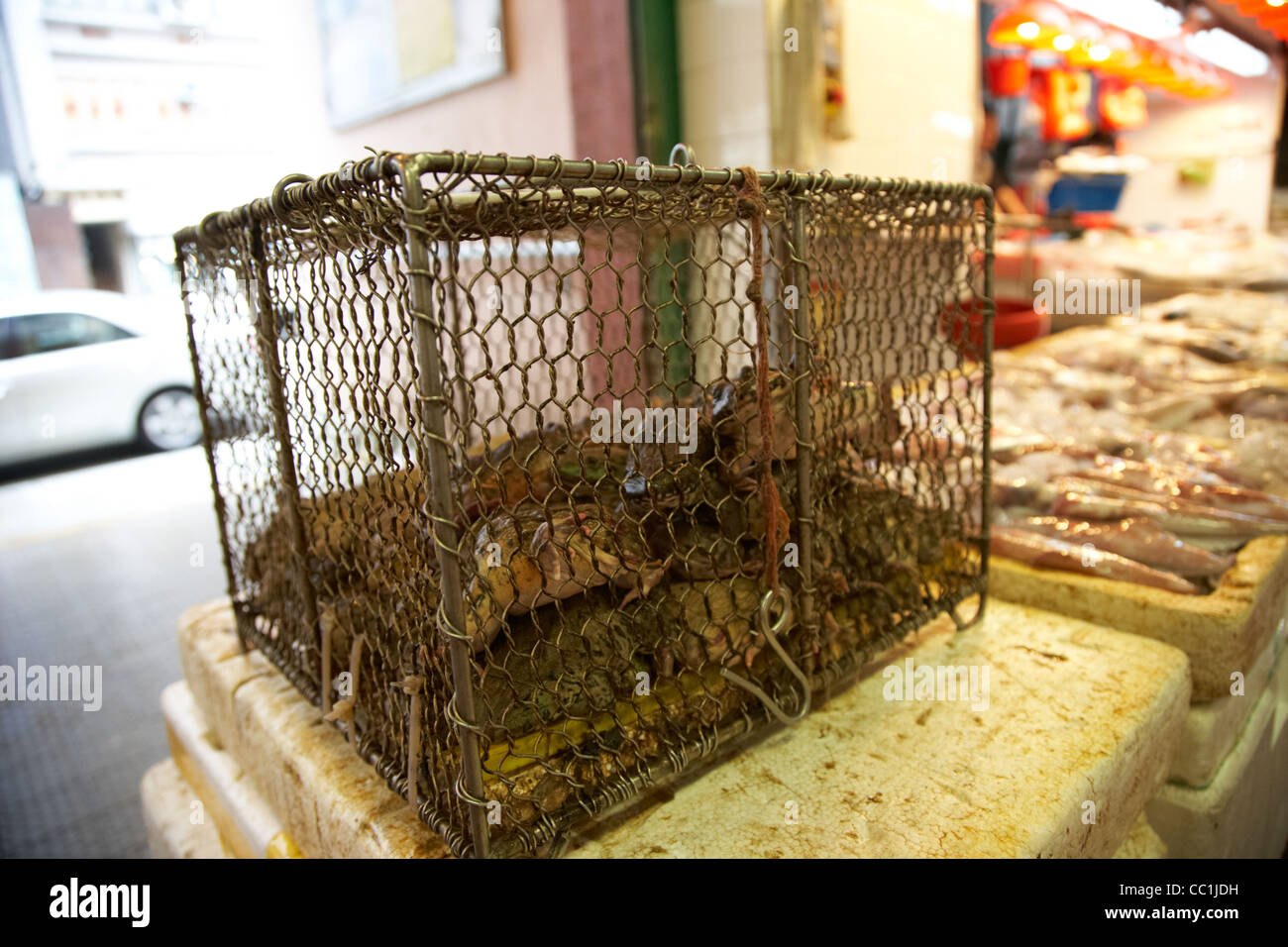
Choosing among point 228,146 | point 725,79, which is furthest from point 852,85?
point 228,146

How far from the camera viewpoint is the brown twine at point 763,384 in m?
1.00

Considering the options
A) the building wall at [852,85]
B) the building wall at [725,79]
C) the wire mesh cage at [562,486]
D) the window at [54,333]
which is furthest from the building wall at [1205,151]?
the wire mesh cage at [562,486]

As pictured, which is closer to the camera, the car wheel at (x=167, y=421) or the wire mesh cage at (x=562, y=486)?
the wire mesh cage at (x=562, y=486)

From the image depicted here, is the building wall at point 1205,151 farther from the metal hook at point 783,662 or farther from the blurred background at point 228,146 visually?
the metal hook at point 783,662

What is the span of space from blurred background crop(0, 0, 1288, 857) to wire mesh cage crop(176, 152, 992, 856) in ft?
5.36

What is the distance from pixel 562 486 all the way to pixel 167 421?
5.05 metres

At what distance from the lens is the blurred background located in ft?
10.1

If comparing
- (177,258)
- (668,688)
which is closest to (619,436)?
(668,688)

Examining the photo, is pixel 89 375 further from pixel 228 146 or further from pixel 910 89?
pixel 910 89

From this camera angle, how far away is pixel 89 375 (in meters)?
4.64

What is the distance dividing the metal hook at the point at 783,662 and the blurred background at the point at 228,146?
6.77ft

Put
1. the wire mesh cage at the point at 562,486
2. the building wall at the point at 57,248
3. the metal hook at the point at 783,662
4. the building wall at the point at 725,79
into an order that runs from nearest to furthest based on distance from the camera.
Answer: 1. the wire mesh cage at the point at 562,486
2. the metal hook at the point at 783,662
3. the building wall at the point at 725,79
4. the building wall at the point at 57,248
